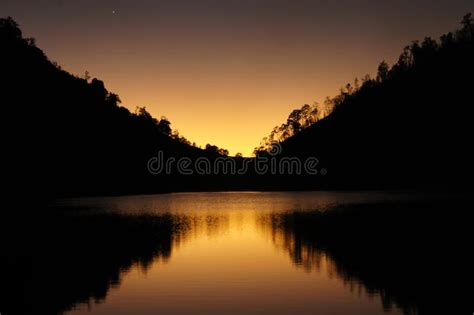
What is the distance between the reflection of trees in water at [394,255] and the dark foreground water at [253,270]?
2.5 inches

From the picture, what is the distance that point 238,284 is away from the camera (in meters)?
27.1

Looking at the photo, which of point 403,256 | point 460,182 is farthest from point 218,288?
point 460,182

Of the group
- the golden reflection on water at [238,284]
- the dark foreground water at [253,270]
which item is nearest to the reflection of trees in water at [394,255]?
the dark foreground water at [253,270]

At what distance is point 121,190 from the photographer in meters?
182

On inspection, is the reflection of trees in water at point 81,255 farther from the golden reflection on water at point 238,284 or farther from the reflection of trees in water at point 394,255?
the reflection of trees in water at point 394,255

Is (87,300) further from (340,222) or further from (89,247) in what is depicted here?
(340,222)

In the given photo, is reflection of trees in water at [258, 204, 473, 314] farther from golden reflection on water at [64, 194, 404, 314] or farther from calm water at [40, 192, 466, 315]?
golden reflection on water at [64, 194, 404, 314]

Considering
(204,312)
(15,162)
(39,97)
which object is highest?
(39,97)

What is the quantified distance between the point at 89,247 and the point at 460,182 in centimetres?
14424

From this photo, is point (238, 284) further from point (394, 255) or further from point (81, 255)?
point (81, 255)

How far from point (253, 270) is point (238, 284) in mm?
4424

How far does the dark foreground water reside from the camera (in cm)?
2212

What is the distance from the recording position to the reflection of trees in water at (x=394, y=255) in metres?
22.9

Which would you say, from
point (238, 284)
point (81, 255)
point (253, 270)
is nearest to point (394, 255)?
point (253, 270)
